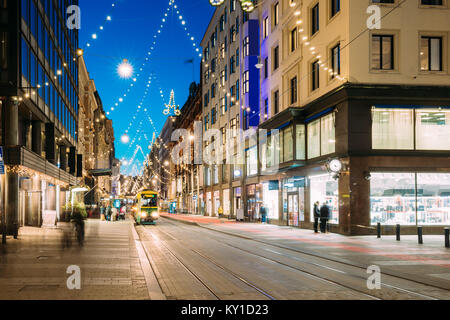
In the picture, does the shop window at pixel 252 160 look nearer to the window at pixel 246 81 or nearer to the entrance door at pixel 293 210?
the window at pixel 246 81

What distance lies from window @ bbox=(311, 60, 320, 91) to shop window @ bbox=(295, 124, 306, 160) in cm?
290

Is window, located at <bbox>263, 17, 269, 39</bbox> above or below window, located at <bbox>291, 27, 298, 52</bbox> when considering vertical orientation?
above

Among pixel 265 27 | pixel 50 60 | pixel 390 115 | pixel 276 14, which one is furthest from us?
pixel 265 27

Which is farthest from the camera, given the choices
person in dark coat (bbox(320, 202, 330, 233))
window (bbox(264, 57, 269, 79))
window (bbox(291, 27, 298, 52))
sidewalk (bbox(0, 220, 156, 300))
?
window (bbox(264, 57, 269, 79))

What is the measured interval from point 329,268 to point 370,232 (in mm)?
12979

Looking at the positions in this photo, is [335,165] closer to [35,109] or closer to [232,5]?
[35,109]

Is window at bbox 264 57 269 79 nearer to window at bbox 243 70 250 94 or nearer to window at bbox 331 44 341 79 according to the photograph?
window at bbox 243 70 250 94

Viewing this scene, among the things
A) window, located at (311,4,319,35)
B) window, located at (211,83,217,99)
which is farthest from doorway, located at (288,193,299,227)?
window, located at (211,83,217,99)

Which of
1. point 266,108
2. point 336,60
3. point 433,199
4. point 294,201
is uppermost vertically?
point 336,60

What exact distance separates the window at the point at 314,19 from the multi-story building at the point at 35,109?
56.3 ft

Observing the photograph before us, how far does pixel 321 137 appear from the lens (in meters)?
30.1

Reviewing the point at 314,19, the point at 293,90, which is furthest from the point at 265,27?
the point at 314,19

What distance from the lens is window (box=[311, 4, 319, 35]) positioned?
3121 cm

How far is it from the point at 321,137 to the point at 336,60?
4.77 metres
